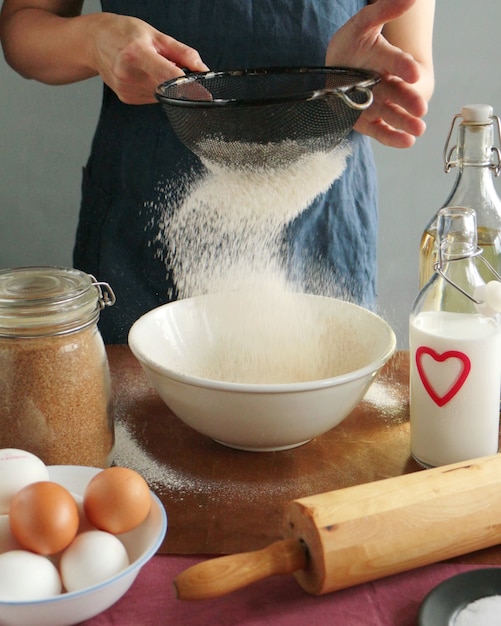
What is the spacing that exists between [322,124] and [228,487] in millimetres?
482

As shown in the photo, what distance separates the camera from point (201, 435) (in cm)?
103

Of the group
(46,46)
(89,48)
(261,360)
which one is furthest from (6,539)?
(46,46)

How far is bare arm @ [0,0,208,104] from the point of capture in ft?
3.86

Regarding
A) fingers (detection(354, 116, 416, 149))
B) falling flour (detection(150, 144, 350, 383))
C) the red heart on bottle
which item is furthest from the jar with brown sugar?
fingers (detection(354, 116, 416, 149))

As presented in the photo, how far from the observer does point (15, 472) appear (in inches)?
29.7

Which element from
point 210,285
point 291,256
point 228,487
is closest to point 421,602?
point 228,487

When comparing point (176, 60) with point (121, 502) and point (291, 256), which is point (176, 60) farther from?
point (121, 502)

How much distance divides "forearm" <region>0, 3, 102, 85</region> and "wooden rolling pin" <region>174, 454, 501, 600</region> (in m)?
0.97

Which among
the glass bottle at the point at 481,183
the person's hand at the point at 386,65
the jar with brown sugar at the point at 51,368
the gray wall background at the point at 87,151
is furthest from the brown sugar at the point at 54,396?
the gray wall background at the point at 87,151

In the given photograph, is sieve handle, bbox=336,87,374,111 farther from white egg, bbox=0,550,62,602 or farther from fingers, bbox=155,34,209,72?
white egg, bbox=0,550,62,602

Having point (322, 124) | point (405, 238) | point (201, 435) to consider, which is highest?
point (322, 124)

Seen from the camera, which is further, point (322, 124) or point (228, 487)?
point (322, 124)

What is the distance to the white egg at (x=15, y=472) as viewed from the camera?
743 mm

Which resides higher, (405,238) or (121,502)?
(121,502)
